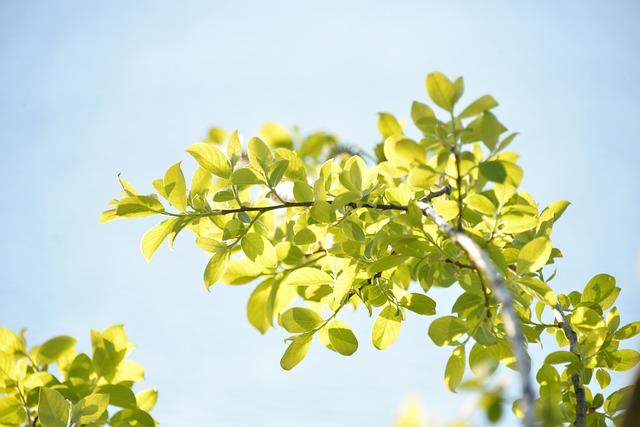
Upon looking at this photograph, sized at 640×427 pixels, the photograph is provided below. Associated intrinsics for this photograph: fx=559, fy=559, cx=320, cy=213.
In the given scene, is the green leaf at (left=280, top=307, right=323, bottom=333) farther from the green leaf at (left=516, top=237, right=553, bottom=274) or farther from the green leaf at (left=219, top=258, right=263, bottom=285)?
the green leaf at (left=516, top=237, right=553, bottom=274)

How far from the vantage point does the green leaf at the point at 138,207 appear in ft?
2.34

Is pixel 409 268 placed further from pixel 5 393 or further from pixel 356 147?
pixel 5 393

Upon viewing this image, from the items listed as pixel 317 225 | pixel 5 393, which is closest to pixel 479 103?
pixel 317 225

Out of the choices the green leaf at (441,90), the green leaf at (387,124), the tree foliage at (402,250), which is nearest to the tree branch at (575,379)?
the tree foliage at (402,250)

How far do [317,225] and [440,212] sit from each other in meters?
0.17

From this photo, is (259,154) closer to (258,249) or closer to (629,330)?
(258,249)

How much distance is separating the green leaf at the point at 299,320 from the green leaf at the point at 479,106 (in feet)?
1.13

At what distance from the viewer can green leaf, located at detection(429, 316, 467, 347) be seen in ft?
2.20

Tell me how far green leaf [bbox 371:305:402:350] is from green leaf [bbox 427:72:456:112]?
12.3 inches

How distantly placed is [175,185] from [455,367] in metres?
0.43

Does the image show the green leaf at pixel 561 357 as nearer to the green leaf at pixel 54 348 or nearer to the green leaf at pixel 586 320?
the green leaf at pixel 586 320

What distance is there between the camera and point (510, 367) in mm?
806

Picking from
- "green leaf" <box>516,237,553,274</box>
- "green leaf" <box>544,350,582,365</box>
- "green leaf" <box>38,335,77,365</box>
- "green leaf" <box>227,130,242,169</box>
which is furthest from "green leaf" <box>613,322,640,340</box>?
"green leaf" <box>38,335,77,365</box>

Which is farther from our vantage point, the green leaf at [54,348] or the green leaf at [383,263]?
the green leaf at [54,348]
